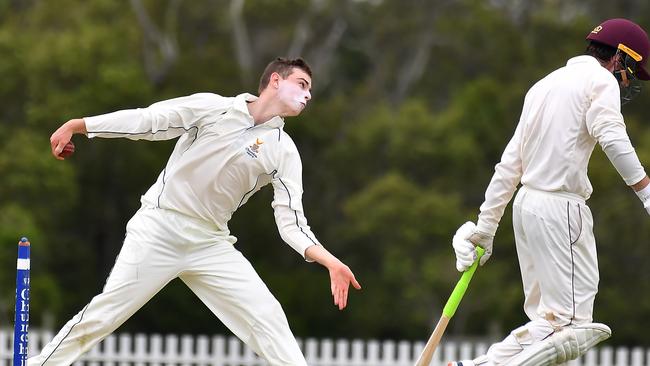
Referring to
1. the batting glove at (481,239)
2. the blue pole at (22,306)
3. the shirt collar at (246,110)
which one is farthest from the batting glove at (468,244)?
the blue pole at (22,306)

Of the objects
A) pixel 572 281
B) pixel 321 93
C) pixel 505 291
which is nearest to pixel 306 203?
pixel 321 93

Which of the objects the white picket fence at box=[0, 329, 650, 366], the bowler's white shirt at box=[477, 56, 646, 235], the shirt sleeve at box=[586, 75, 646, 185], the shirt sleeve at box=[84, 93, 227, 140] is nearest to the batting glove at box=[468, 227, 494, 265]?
the bowler's white shirt at box=[477, 56, 646, 235]

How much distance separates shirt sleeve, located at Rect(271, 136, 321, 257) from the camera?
660 cm

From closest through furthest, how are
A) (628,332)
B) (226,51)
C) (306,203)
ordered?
1. (628,332)
2. (306,203)
3. (226,51)

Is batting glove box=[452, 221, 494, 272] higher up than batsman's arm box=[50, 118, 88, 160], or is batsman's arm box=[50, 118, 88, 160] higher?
batsman's arm box=[50, 118, 88, 160]

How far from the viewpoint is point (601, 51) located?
695 cm

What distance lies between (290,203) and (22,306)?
1366mm

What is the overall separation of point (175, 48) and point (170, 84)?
2.06 m

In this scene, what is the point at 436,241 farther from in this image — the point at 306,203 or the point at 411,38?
the point at 411,38

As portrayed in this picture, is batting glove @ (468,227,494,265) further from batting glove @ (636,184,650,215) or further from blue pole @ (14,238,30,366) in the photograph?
blue pole @ (14,238,30,366)

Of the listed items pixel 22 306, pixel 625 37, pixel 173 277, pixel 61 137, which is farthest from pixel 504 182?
pixel 22 306

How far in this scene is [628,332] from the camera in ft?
95.9

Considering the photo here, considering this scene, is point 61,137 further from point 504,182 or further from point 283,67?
point 504,182

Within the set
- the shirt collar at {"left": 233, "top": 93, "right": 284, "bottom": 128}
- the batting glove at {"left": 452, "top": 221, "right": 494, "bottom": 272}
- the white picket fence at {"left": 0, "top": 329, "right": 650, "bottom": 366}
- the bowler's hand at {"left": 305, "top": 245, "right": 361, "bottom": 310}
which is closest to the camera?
the bowler's hand at {"left": 305, "top": 245, "right": 361, "bottom": 310}
